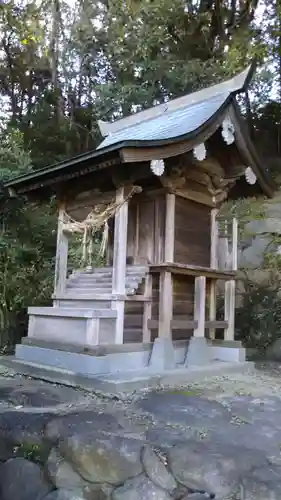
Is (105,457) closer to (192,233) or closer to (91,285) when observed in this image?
(91,285)

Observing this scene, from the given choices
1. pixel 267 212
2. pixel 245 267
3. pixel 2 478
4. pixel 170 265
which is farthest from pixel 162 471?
pixel 267 212

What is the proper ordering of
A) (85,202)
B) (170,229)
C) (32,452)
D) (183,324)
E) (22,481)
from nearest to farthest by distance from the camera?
(22,481) → (32,452) → (170,229) → (183,324) → (85,202)

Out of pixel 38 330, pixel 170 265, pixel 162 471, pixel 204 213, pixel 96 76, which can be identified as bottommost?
pixel 162 471

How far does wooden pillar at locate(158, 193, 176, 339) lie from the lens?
18.1 ft

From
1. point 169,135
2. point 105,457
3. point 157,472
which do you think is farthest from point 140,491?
point 169,135

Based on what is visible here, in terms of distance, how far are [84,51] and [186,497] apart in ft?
41.0

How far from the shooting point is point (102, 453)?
8.68 ft

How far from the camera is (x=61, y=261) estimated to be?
6.33 meters

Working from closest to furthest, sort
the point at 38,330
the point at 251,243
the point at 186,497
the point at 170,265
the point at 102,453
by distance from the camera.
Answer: the point at 186,497
the point at 102,453
the point at 170,265
the point at 38,330
the point at 251,243

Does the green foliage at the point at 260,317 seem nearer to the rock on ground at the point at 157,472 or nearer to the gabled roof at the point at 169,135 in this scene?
the gabled roof at the point at 169,135

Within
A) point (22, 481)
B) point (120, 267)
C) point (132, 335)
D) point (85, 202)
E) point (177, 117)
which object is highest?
point (177, 117)

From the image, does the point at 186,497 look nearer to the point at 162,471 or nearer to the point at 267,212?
the point at 162,471

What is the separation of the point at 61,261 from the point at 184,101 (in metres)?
3.22

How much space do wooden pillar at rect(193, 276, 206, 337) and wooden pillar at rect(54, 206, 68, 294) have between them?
6.30 feet
